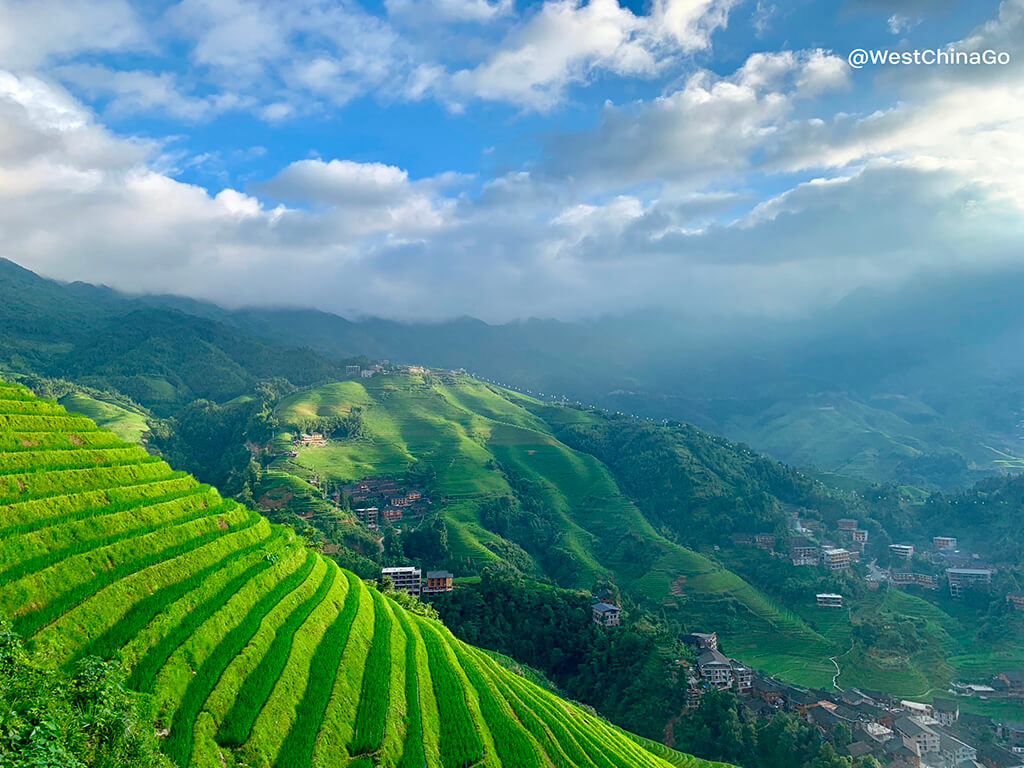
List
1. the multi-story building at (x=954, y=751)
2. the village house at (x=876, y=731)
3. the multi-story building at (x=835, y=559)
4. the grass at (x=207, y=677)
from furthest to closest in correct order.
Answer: the multi-story building at (x=835, y=559)
the village house at (x=876, y=731)
the multi-story building at (x=954, y=751)
the grass at (x=207, y=677)

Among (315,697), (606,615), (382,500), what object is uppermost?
(315,697)

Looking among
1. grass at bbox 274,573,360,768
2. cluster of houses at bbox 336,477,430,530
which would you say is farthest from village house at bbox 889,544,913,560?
grass at bbox 274,573,360,768

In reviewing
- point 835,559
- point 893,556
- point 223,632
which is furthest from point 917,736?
point 893,556

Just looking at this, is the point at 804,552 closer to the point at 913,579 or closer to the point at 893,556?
the point at 913,579

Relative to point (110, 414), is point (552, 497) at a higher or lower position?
lower

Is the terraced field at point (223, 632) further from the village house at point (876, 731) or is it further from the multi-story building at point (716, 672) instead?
the village house at point (876, 731)

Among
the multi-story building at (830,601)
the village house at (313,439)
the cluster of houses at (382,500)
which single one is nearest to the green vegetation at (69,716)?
the multi-story building at (830,601)
